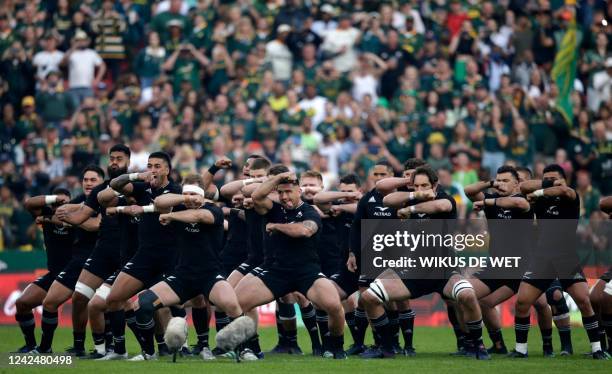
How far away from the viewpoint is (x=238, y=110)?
28.5 m

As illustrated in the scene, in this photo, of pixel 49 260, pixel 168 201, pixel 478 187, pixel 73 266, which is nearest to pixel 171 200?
pixel 168 201

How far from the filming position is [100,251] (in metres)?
18.2

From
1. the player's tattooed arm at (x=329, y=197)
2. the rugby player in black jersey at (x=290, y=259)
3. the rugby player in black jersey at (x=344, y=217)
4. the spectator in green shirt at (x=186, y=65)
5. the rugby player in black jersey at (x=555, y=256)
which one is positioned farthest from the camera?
the spectator in green shirt at (x=186, y=65)

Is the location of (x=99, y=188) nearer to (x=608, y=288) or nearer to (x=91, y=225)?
(x=91, y=225)

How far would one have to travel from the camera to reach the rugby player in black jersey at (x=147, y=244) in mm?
17266

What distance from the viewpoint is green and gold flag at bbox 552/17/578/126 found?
94.0 ft

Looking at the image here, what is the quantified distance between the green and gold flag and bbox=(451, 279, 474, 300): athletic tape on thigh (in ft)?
39.7

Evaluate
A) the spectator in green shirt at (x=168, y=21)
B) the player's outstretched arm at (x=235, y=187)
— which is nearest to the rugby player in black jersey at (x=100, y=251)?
the player's outstretched arm at (x=235, y=187)

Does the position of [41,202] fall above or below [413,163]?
below

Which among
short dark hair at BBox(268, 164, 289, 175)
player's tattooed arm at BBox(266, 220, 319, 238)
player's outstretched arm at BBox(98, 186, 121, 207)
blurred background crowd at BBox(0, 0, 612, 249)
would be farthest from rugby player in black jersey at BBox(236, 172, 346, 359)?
blurred background crowd at BBox(0, 0, 612, 249)

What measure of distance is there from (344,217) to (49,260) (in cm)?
457

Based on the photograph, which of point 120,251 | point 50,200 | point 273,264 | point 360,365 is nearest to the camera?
point 360,365

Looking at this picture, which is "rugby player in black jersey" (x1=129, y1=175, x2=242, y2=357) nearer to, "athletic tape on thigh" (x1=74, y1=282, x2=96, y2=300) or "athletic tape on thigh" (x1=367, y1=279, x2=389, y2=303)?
"athletic tape on thigh" (x1=74, y1=282, x2=96, y2=300)

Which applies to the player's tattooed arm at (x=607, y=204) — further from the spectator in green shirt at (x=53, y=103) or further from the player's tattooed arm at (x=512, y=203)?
the spectator in green shirt at (x=53, y=103)
